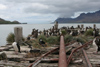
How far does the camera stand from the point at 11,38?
38.3ft

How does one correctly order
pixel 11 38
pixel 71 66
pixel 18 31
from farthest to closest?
pixel 11 38
pixel 18 31
pixel 71 66

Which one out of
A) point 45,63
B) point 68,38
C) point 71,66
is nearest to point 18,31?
point 68,38

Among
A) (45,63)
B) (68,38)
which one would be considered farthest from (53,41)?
(45,63)

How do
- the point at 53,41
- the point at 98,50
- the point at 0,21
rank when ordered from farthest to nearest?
the point at 0,21, the point at 53,41, the point at 98,50

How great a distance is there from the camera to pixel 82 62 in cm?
488

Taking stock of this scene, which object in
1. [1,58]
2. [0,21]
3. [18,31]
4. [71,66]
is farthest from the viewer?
[0,21]

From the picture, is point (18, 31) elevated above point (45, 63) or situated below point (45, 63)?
above

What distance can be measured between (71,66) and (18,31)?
566 centimetres

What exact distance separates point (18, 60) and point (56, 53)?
2.05 m

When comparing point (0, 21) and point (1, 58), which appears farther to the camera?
point (0, 21)

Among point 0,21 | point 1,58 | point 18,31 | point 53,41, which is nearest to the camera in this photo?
point 1,58

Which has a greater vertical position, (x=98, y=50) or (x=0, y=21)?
(x=0, y=21)

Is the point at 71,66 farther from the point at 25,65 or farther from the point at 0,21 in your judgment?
the point at 0,21

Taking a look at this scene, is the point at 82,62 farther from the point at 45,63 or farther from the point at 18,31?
the point at 18,31
